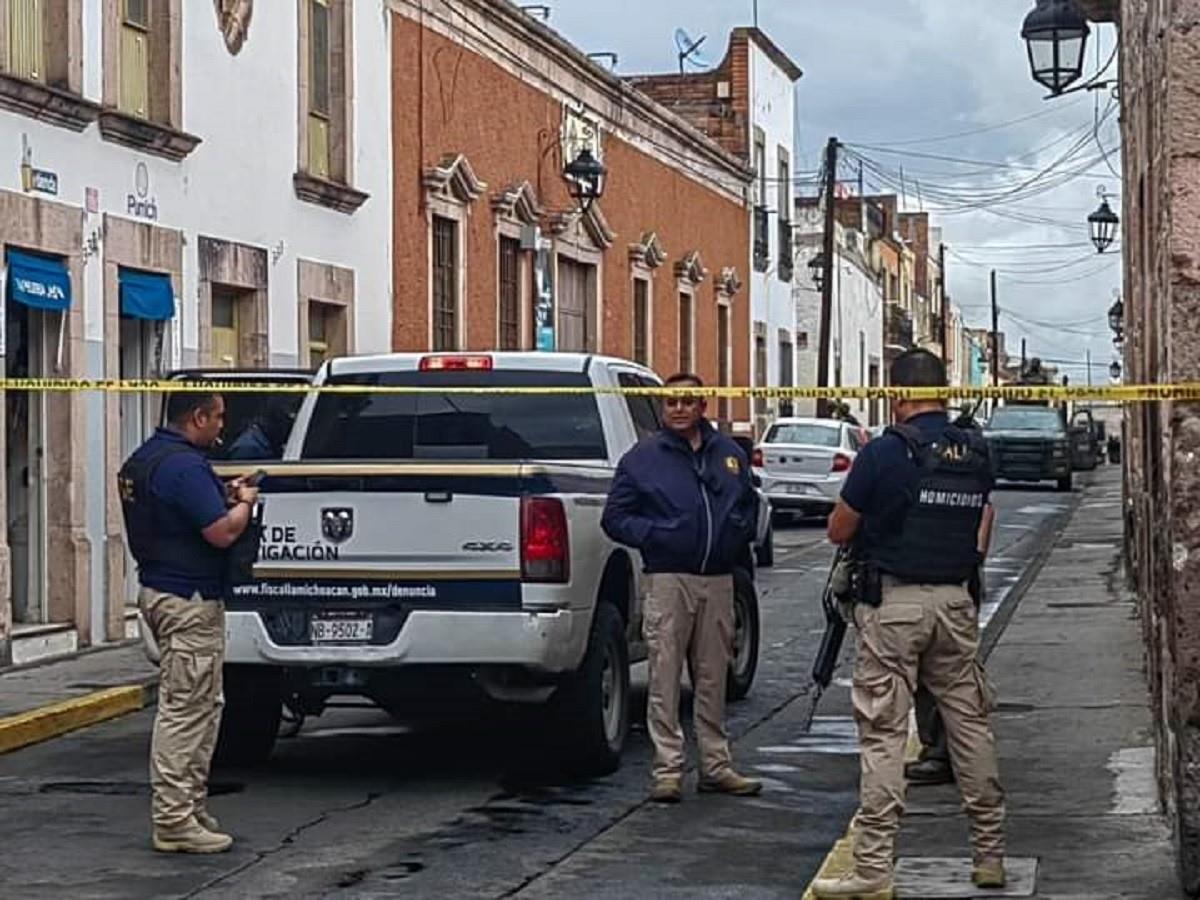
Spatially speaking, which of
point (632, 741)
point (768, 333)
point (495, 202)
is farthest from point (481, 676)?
point (768, 333)

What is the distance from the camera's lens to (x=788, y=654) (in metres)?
17.3

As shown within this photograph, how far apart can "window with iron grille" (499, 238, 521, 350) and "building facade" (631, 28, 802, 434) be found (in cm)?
1585

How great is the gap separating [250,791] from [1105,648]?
24.7 ft

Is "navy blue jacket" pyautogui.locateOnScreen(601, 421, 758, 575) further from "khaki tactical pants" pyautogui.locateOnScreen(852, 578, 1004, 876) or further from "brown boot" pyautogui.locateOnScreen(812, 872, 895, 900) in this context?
"brown boot" pyautogui.locateOnScreen(812, 872, 895, 900)

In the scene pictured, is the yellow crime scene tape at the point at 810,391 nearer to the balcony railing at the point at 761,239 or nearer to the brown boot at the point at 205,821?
the brown boot at the point at 205,821

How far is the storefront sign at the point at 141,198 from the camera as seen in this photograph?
1838 centimetres

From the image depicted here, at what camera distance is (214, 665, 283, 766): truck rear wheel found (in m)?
11.3

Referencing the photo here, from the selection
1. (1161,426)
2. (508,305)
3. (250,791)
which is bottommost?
(250,791)

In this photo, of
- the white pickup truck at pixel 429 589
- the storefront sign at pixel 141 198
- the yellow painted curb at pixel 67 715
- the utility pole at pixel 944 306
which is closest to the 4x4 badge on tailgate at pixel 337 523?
the white pickup truck at pixel 429 589

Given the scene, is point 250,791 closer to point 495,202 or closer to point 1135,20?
point 1135,20

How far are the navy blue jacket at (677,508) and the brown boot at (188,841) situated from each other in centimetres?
230

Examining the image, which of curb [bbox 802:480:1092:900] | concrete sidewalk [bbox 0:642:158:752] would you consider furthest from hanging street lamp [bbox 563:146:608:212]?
concrete sidewalk [bbox 0:642:158:752]

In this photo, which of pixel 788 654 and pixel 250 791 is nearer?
pixel 250 791

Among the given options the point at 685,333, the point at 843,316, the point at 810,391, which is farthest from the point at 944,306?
the point at 810,391
